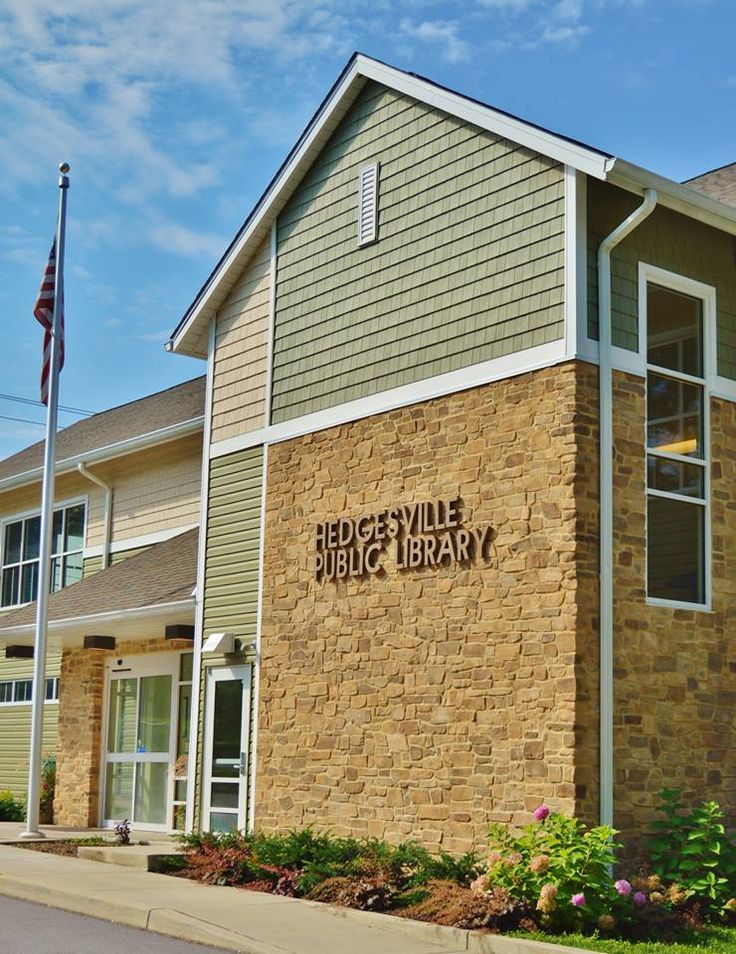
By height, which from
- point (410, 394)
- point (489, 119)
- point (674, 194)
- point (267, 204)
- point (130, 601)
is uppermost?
point (267, 204)

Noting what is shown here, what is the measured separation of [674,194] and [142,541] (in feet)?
40.7

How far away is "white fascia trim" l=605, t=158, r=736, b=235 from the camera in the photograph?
495 inches

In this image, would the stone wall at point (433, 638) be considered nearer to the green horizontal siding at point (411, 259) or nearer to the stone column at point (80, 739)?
the green horizontal siding at point (411, 259)

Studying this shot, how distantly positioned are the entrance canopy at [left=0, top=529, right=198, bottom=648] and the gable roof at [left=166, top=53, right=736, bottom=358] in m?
3.25

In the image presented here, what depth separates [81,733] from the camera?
21938 mm

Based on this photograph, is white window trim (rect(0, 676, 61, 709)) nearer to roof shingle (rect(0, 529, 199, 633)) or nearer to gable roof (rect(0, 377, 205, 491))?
roof shingle (rect(0, 529, 199, 633))

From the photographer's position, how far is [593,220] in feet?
43.6

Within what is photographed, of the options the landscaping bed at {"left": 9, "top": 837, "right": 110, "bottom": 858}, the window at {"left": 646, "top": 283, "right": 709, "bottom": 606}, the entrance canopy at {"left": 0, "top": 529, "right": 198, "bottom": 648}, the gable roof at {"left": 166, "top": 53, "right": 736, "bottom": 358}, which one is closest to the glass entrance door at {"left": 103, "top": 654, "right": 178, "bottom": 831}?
the entrance canopy at {"left": 0, "top": 529, "right": 198, "bottom": 648}

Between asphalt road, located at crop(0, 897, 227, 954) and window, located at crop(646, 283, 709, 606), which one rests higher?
window, located at crop(646, 283, 709, 606)

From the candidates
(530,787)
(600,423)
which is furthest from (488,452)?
(530,787)

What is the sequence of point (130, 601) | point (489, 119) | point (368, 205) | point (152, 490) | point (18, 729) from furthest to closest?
point (18, 729), point (152, 490), point (130, 601), point (368, 205), point (489, 119)

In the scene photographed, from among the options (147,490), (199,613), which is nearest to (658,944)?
(199,613)

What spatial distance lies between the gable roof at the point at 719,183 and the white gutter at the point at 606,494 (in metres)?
3.50

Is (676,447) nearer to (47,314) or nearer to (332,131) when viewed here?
(332,131)
